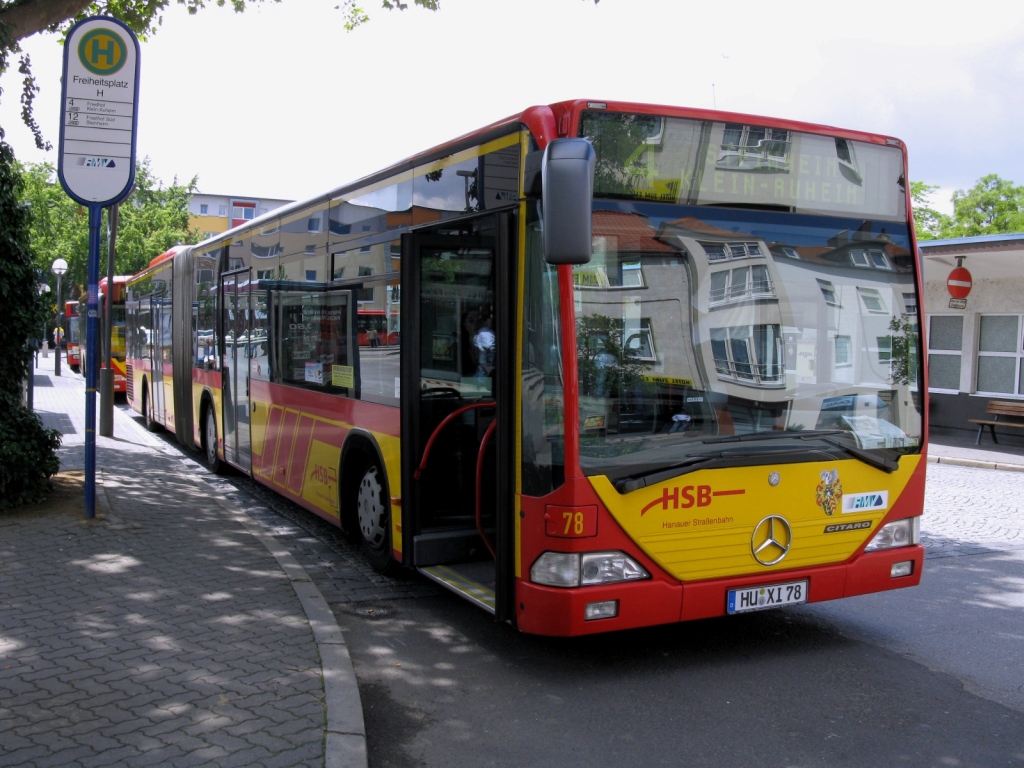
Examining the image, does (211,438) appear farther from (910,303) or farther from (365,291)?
(910,303)

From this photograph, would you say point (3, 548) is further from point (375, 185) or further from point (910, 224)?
point (910, 224)

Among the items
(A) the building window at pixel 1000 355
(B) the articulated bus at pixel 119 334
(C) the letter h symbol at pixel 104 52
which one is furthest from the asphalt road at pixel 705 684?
(B) the articulated bus at pixel 119 334

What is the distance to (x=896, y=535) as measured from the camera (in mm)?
5621

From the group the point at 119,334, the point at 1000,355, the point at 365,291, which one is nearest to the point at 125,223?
the point at 119,334

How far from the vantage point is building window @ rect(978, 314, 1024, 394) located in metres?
18.2

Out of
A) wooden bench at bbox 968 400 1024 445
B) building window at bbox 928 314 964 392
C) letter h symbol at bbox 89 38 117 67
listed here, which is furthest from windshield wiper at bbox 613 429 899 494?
building window at bbox 928 314 964 392

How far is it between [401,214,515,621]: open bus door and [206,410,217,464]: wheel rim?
20.9 feet

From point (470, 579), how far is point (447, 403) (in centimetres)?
121

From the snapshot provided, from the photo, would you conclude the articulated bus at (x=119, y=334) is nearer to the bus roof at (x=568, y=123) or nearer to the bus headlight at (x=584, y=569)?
the bus roof at (x=568, y=123)

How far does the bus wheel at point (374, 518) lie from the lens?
22.6 feet

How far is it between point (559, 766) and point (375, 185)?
171 inches

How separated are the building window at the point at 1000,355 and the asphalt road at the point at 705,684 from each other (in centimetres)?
1233

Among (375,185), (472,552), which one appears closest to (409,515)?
(472,552)

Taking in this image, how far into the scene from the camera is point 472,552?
638 cm
